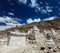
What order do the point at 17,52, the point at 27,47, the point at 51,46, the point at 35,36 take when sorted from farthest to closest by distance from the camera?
the point at 35,36 → the point at 51,46 → the point at 27,47 → the point at 17,52

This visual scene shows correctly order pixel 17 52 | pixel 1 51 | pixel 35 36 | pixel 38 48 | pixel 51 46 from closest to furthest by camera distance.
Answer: pixel 1 51
pixel 17 52
pixel 38 48
pixel 51 46
pixel 35 36

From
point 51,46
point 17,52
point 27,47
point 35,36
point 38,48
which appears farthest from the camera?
point 35,36

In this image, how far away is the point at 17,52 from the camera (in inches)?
472

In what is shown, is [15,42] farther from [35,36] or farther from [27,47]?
[35,36]

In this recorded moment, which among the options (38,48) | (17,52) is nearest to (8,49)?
(17,52)

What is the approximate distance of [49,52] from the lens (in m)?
14.2

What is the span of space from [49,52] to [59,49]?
5.40 ft

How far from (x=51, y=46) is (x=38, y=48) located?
175 centimetres

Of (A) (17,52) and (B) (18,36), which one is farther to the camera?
(B) (18,36)

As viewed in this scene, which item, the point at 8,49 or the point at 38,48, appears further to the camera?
the point at 38,48

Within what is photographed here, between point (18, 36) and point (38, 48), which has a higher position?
point (18, 36)

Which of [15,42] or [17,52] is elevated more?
[15,42]

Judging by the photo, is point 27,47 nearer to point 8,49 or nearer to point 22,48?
point 22,48

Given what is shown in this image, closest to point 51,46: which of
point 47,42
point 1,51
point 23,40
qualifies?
point 47,42
